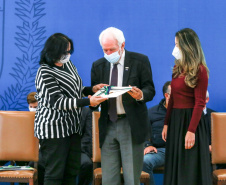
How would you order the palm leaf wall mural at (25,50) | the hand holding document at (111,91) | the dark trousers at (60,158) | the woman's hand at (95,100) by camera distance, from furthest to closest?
the palm leaf wall mural at (25,50) < the dark trousers at (60,158) < the woman's hand at (95,100) < the hand holding document at (111,91)

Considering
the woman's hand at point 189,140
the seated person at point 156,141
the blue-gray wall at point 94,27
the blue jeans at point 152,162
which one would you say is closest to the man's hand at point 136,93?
the woman's hand at point 189,140

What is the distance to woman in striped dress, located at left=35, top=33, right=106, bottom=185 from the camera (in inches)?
104

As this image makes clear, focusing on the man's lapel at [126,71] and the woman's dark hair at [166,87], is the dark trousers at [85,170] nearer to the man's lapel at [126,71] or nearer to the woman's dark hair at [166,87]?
the woman's dark hair at [166,87]

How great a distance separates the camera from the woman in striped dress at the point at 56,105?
8.63 feet

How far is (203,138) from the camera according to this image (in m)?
2.63

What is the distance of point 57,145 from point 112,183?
49 centimetres

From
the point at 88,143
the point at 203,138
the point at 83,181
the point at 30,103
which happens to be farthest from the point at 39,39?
the point at 203,138

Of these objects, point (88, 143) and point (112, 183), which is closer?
point (112, 183)

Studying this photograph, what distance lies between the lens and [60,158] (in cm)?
269

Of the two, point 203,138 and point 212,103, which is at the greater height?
point 212,103

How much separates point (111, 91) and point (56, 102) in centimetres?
40

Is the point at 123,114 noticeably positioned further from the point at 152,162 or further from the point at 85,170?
the point at 85,170

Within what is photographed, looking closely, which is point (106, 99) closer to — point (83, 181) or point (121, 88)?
point (121, 88)

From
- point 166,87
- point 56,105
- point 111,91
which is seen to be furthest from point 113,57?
point 166,87
